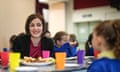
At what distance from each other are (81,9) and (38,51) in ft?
19.0

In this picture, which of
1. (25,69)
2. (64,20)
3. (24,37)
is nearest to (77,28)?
(64,20)

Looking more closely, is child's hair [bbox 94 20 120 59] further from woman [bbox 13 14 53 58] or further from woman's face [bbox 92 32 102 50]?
woman [bbox 13 14 53 58]

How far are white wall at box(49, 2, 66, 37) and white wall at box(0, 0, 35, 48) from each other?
3825mm

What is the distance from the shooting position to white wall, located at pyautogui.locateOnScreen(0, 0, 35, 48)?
4.34 m

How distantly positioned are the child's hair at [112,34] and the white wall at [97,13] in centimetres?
626

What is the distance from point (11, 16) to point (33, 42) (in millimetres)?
1762

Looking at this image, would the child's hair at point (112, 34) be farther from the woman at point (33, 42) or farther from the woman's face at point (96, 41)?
the woman at point (33, 42)

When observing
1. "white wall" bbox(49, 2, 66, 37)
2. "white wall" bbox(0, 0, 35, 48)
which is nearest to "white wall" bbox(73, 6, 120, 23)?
"white wall" bbox(49, 2, 66, 37)

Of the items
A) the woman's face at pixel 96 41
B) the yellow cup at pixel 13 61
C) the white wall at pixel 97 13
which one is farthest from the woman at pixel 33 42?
the white wall at pixel 97 13

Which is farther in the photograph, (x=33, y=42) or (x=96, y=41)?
(x=33, y=42)

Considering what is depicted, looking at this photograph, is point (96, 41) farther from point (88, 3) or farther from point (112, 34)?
point (88, 3)

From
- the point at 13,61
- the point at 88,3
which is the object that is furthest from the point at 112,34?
the point at 88,3

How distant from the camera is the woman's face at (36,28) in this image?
113 inches

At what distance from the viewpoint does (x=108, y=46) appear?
4.84ft
